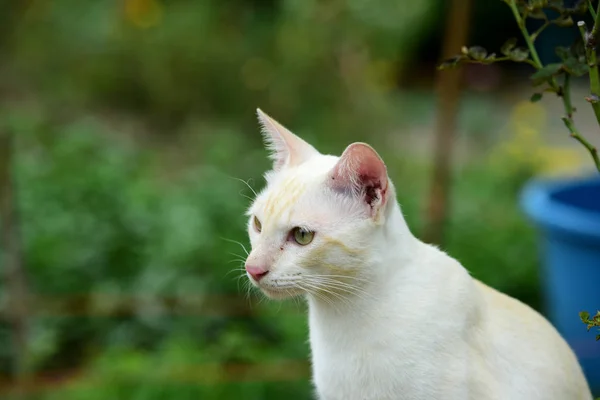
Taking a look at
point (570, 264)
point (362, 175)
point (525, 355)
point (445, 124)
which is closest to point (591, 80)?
point (362, 175)

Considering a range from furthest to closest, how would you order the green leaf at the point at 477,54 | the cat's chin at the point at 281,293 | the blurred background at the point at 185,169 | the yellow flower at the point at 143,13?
the yellow flower at the point at 143,13, the blurred background at the point at 185,169, the cat's chin at the point at 281,293, the green leaf at the point at 477,54

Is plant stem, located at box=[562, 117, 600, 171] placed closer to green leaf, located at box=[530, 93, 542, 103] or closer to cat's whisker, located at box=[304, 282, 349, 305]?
green leaf, located at box=[530, 93, 542, 103]

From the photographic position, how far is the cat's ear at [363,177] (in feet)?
3.86

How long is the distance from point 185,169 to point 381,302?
275 cm

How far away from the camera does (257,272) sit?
1.22 m

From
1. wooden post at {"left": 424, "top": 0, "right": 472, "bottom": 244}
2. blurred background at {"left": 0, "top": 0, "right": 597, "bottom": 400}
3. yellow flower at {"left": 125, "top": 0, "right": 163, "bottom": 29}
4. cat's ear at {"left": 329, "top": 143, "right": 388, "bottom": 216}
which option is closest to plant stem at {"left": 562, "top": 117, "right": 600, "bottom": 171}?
cat's ear at {"left": 329, "top": 143, "right": 388, "bottom": 216}

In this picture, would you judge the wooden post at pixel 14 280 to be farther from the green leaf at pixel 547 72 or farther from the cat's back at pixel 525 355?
the green leaf at pixel 547 72

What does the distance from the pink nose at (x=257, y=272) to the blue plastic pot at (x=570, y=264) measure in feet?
4.70

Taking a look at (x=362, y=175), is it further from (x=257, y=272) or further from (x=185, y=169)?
(x=185, y=169)

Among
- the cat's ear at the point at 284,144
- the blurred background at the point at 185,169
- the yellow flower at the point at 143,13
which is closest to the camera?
the cat's ear at the point at 284,144

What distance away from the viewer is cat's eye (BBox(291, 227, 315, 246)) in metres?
1.23

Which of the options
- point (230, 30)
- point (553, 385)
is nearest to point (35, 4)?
point (230, 30)

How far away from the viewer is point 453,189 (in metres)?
3.80

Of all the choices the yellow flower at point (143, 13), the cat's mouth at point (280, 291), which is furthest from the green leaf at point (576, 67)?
the yellow flower at point (143, 13)
